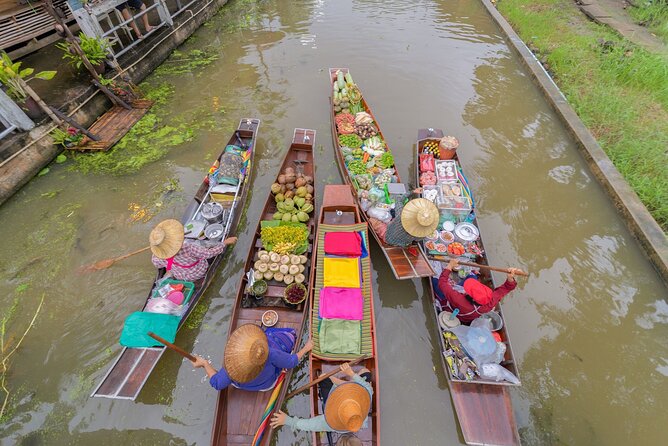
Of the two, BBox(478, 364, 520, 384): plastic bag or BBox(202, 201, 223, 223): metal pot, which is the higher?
BBox(202, 201, 223, 223): metal pot

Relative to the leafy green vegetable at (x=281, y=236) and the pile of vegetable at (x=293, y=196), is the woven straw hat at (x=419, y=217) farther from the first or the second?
the pile of vegetable at (x=293, y=196)

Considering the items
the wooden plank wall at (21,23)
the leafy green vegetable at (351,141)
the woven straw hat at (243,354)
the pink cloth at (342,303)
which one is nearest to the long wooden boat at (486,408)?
the pink cloth at (342,303)

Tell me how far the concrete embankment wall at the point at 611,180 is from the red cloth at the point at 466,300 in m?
5.25

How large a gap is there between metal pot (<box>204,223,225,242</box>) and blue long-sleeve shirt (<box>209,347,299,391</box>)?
3.86 m

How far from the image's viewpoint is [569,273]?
7.72 metres

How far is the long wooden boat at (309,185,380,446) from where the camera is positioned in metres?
5.08

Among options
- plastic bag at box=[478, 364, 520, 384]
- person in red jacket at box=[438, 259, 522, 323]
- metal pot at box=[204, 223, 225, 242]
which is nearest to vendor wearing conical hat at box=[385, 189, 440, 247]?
person in red jacket at box=[438, 259, 522, 323]

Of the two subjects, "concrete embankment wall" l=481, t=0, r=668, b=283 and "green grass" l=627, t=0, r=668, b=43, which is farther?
"green grass" l=627, t=0, r=668, b=43

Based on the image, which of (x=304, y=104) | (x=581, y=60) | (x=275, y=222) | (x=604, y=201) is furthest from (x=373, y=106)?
(x=581, y=60)

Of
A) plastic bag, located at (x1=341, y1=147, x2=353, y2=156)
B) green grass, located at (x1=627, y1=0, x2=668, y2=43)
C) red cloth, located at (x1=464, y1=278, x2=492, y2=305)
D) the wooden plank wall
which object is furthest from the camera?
green grass, located at (x1=627, y1=0, x2=668, y2=43)

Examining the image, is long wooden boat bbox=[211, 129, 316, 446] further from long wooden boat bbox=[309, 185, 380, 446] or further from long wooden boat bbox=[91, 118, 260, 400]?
long wooden boat bbox=[91, 118, 260, 400]

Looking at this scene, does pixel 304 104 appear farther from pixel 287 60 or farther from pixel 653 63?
pixel 653 63

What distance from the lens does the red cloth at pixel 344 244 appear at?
6.91 meters

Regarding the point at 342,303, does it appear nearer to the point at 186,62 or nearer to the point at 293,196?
the point at 293,196
